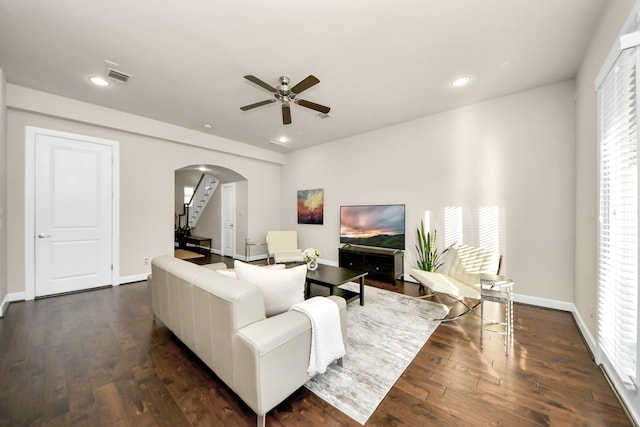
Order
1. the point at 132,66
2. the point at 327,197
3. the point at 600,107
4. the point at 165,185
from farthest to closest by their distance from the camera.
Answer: the point at 327,197
the point at 165,185
the point at 132,66
the point at 600,107

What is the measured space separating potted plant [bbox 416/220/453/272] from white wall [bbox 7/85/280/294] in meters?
4.49

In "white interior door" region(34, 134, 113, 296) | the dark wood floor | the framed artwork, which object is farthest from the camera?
the framed artwork

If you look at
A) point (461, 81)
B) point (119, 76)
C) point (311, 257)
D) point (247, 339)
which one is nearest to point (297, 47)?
point (461, 81)

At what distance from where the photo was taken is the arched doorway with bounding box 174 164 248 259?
258 inches

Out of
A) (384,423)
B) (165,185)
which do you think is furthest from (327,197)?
(384,423)

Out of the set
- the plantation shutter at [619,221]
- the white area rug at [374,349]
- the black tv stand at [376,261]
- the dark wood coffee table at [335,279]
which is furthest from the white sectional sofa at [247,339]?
the black tv stand at [376,261]

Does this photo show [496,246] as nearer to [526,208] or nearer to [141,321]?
[526,208]

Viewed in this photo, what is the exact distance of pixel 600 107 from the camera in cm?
208

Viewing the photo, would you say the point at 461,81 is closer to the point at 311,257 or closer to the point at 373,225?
the point at 373,225

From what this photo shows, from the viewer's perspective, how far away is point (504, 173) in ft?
11.6

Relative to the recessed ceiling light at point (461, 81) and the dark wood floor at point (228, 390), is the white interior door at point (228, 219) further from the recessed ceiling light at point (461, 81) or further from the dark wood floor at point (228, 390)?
the recessed ceiling light at point (461, 81)

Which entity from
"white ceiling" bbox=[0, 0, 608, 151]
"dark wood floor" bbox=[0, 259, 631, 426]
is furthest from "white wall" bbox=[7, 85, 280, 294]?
A: "dark wood floor" bbox=[0, 259, 631, 426]

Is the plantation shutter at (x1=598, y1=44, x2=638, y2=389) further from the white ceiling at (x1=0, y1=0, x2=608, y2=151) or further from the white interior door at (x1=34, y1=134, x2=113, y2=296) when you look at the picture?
the white interior door at (x1=34, y1=134, x2=113, y2=296)

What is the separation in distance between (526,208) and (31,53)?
6.14 metres
